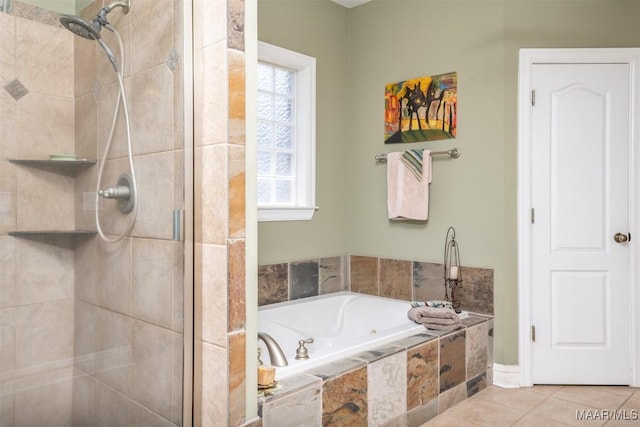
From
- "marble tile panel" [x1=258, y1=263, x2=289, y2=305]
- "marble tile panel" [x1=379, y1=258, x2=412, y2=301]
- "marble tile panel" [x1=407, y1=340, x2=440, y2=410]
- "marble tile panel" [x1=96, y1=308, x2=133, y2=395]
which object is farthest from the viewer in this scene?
"marble tile panel" [x1=379, y1=258, x2=412, y2=301]

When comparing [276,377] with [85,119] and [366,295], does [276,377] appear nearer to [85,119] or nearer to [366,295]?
[85,119]

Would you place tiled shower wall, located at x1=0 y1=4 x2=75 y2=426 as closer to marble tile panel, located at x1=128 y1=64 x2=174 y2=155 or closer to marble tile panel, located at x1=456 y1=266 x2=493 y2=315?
marble tile panel, located at x1=128 y1=64 x2=174 y2=155

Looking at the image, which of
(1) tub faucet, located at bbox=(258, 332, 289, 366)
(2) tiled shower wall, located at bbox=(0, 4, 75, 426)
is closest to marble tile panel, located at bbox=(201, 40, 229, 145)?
(2) tiled shower wall, located at bbox=(0, 4, 75, 426)

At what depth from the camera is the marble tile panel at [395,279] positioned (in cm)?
353

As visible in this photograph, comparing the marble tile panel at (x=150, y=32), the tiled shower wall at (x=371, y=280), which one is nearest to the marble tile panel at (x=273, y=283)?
the tiled shower wall at (x=371, y=280)

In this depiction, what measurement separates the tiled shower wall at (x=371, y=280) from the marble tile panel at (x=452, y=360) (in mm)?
446

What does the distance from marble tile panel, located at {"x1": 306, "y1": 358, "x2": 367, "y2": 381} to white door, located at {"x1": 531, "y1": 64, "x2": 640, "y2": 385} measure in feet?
4.88

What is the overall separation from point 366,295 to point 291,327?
0.76 metres

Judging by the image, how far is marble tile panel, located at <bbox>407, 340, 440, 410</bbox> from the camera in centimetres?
238

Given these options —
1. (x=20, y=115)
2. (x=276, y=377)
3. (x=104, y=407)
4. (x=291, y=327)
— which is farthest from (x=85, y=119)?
(x=291, y=327)

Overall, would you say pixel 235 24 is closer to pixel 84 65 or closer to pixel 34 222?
pixel 84 65

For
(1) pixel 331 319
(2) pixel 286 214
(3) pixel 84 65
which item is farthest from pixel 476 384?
(3) pixel 84 65

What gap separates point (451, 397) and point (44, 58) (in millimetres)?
2438

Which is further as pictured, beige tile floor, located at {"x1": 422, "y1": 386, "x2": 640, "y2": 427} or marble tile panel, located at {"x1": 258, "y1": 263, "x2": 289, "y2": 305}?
marble tile panel, located at {"x1": 258, "y1": 263, "x2": 289, "y2": 305}
